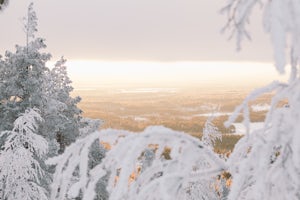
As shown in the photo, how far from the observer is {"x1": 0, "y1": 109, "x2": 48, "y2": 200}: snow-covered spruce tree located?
13398mm

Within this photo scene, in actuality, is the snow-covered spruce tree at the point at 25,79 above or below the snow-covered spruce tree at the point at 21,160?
above

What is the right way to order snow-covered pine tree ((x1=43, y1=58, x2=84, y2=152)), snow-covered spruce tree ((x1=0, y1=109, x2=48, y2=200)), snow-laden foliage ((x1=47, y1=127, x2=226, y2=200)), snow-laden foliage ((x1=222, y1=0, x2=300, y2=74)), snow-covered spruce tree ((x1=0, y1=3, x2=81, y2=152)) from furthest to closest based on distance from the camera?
snow-covered pine tree ((x1=43, y1=58, x2=84, y2=152))
snow-covered spruce tree ((x1=0, y1=3, x2=81, y2=152))
snow-covered spruce tree ((x1=0, y1=109, x2=48, y2=200))
snow-laden foliage ((x1=47, y1=127, x2=226, y2=200))
snow-laden foliage ((x1=222, y1=0, x2=300, y2=74))

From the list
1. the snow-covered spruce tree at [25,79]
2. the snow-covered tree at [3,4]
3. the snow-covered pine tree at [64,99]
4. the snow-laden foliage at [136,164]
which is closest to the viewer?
the snow-laden foliage at [136,164]

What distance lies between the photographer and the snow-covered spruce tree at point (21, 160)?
44.0 ft

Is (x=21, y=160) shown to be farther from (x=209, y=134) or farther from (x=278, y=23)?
(x=278, y=23)

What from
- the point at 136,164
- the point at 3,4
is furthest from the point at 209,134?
the point at 136,164

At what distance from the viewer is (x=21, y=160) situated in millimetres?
13461

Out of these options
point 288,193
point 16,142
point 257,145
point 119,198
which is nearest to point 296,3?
point 257,145

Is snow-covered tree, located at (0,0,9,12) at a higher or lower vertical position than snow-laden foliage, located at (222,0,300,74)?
higher

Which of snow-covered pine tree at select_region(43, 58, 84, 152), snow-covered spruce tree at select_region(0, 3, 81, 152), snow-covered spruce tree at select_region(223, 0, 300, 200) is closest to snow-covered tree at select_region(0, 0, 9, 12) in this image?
snow-covered spruce tree at select_region(0, 3, 81, 152)

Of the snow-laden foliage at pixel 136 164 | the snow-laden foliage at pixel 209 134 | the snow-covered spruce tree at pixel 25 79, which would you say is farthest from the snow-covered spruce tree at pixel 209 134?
the snow-laden foliage at pixel 136 164

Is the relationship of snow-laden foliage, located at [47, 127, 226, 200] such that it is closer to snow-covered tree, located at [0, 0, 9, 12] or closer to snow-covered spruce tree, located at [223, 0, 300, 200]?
snow-covered spruce tree, located at [223, 0, 300, 200]

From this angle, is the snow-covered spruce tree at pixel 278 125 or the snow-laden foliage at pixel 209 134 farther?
the snow-laden foliage at pixel 209 134

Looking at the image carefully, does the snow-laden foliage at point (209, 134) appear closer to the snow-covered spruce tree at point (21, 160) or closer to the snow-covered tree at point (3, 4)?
the snow-covered spruce tree at point (21, 160)
